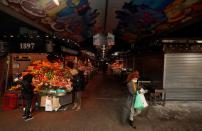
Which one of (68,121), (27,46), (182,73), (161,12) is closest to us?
(68,121)

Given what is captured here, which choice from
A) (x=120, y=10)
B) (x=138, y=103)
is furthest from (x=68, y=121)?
(x=120, y=10)

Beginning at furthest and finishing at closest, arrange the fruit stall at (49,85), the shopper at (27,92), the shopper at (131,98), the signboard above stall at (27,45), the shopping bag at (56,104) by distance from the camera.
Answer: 1. the signboard above stall at (27,45)
2. the fruit stall at (49,85)
3. the shopping bag at (56,104)
4. the shopper at (27,92)
5. the shopper at (131,98)

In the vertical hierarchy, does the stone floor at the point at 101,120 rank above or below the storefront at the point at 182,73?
below

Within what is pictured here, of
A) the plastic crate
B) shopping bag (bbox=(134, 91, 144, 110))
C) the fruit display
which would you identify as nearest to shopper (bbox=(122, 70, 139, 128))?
shopping bag (bbox=(134, 91, 144, 110))

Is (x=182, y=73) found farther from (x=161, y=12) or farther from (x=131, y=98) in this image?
(x=131, y=98)

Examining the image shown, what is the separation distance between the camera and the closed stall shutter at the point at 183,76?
10.7 metres

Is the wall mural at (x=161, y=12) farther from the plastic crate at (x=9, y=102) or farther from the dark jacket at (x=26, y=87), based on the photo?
the plastic crate at (x=9, y=102)

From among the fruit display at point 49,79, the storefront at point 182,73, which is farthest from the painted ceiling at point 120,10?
the fruit display at point 49,79

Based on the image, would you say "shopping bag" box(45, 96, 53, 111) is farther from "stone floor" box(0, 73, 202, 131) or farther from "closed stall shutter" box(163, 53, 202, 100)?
"closed stall shutter" box(163, 53, 202, 100)

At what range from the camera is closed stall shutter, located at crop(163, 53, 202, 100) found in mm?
10664

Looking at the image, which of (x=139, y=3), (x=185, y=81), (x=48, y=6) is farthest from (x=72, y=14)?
(x=185, y=81)

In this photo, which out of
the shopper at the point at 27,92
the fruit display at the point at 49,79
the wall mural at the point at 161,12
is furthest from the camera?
the fruit display at the point at 49,79

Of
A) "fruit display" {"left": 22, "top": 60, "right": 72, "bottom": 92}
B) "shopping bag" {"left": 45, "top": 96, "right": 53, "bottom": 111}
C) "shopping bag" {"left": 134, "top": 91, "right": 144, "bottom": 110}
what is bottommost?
"shopping bag" {"left": 45, "top": 96, "right": 53, "bottom": 111}

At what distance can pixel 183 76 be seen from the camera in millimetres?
10781
